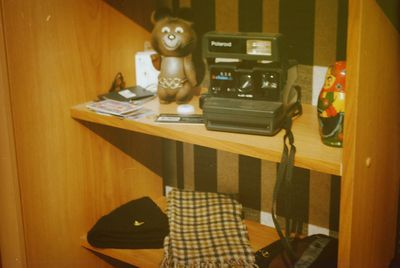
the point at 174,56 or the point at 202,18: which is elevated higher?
the point at 202,18

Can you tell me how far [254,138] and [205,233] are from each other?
1.48 feet

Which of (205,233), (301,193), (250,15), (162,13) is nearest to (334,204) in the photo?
(301,193)

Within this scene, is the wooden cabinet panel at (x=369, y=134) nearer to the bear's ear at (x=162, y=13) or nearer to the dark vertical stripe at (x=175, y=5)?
the bear's ear at (x=162, y=13)

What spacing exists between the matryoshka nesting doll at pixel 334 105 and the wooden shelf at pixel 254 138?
33 millimetres

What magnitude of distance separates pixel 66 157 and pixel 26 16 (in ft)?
1.45

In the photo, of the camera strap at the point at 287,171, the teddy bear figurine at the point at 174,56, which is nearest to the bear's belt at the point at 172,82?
the teddy bear figurine at the point at 174,56

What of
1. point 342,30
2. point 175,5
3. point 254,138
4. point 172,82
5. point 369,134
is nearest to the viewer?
point 369,134

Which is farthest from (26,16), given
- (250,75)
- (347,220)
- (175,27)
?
(347,220)

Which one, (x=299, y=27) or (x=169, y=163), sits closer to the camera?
(x=299, y=27)

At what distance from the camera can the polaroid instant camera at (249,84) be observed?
1.33m

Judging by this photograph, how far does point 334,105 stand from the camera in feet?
3.92

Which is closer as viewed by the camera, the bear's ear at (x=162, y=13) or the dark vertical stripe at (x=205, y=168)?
the bear's ear at (x=162, y=13)

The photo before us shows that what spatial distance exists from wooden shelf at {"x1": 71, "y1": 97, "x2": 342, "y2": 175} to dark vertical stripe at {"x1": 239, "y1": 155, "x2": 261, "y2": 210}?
12.6 inches

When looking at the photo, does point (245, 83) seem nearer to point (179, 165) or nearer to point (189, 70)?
point (189, 70)
